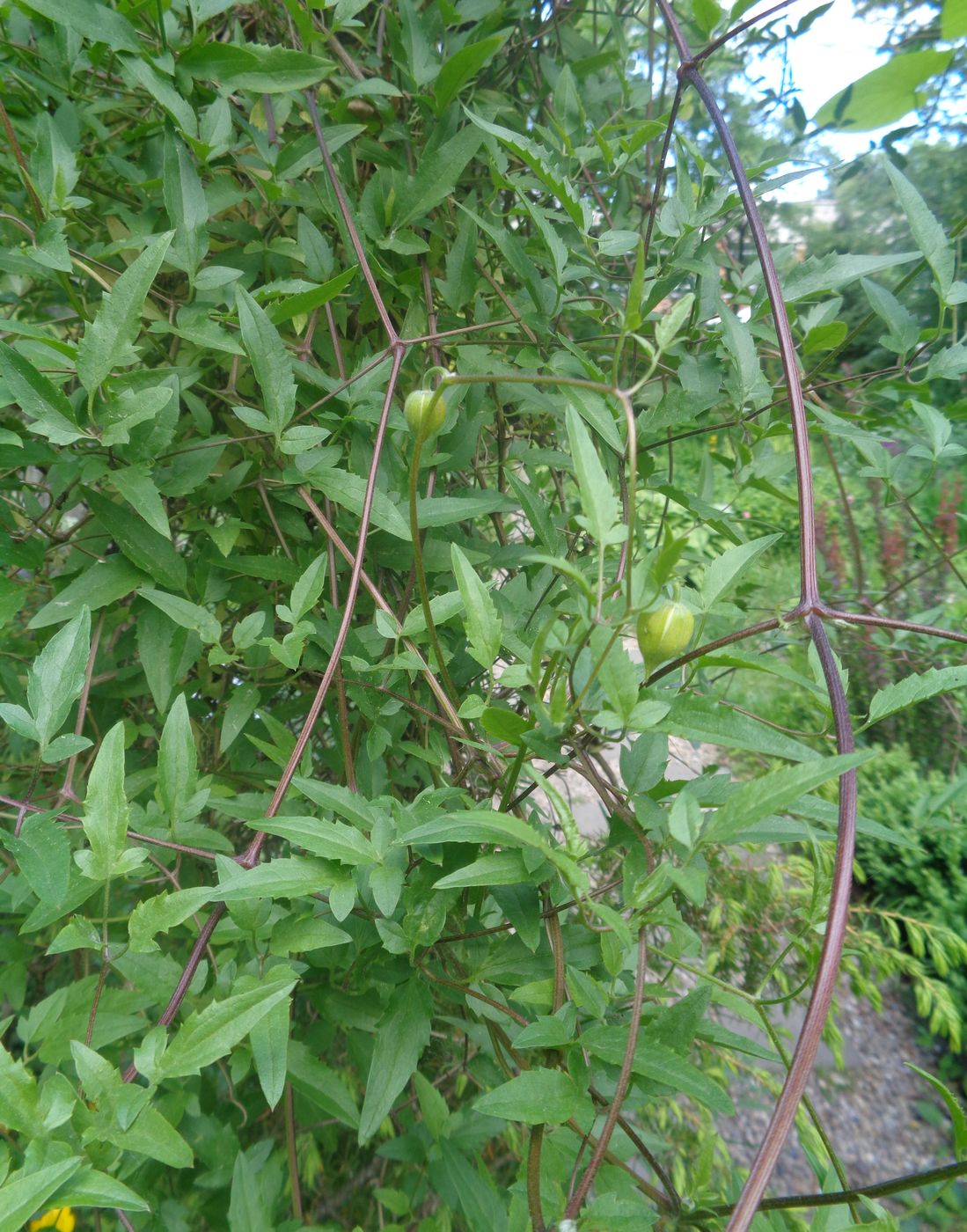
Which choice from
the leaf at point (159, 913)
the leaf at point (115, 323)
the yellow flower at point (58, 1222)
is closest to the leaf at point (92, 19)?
the leaf at point (115, 323)

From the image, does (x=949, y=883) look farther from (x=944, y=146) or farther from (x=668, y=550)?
(x=944, y=146)

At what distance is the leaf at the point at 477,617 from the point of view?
37 cm

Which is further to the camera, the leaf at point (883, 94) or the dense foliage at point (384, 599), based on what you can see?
the leaf at point (883, 94)

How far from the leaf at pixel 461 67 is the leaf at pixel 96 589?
376 mm

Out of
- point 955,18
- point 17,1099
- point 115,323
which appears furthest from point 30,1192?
point 955,18

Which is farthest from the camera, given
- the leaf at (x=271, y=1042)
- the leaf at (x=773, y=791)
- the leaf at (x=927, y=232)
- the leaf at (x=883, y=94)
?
the leaf at (x=883, y=94)

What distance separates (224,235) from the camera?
0.58 m

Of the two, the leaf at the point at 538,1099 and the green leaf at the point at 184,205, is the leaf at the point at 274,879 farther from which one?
the green leaf at the point at 184,205

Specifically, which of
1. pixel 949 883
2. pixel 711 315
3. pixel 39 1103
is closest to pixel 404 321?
pixel 711 315

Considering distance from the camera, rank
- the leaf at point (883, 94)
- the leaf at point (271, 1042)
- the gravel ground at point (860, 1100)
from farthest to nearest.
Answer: the gravel ground at point (860, 1100)
the leaf at point (883, 94)
the leaf at point (271, 1042)

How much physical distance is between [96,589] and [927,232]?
0.54m

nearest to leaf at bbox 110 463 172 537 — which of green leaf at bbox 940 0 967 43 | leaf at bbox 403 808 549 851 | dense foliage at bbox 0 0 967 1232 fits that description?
dense foliage at bbox 0 0 967 1232

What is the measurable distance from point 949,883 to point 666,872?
6.78 feet

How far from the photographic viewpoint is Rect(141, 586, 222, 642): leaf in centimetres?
48
